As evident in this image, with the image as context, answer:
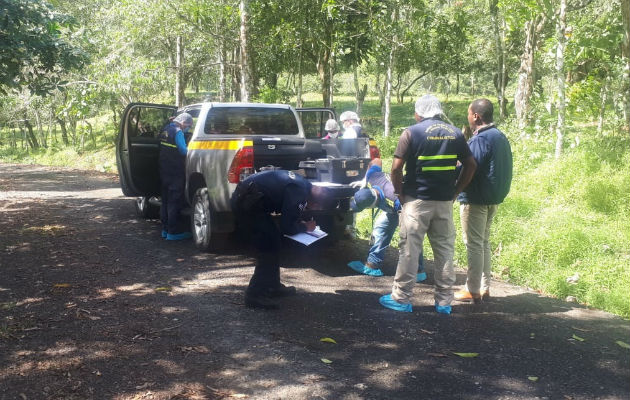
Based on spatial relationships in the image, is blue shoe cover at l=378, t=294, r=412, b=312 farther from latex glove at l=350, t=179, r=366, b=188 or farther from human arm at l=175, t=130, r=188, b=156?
human arm at l=175, t=130, r=188, b=156

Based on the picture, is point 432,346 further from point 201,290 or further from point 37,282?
point 37,282

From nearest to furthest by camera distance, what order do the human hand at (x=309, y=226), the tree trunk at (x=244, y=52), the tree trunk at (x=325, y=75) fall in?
1. the human hand at (x=309, y=226)
2. the tree trunk at (x=244, y=52)
3. the tree trunk at (x=325, y=75)

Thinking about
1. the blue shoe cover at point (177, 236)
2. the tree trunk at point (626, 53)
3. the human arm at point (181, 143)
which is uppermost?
the tree trunk at point (626, 53)

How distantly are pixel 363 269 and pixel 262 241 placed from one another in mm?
1887

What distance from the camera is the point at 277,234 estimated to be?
5055 mm

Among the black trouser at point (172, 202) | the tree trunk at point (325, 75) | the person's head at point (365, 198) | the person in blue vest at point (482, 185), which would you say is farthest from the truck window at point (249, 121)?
the tree trunk at point (325, 75)

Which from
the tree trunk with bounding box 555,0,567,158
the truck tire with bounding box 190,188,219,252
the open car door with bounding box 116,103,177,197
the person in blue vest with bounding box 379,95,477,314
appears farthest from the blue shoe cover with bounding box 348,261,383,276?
the tree trunk with bounding box 555,0,567,158

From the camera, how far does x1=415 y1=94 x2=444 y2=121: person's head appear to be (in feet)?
16.0

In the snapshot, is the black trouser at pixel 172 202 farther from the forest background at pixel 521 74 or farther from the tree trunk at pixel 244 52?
the tree trunk at pixel 244 52

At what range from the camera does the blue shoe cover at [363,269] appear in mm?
6391

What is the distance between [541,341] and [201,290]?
335 centimetres

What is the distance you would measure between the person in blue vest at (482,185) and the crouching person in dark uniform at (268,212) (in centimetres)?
151

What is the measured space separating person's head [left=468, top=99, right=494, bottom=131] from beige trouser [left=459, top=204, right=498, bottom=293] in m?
0.82

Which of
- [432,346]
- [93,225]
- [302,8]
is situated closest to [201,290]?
[432,346]
